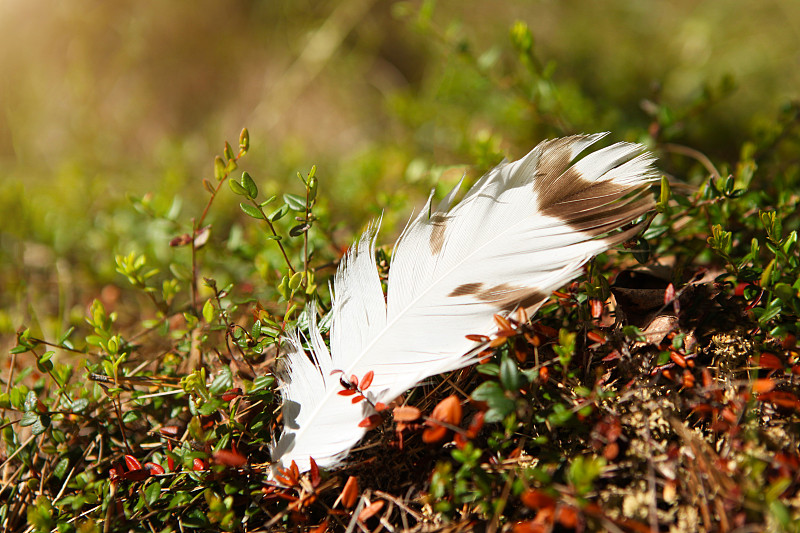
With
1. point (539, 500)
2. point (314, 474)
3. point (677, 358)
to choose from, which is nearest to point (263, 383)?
point (314, 474)

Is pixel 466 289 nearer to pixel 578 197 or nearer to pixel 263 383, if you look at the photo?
pixel 578 197

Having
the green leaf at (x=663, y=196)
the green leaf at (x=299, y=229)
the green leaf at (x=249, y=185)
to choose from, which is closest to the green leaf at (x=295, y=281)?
the green leaf at (x=299, y=229)

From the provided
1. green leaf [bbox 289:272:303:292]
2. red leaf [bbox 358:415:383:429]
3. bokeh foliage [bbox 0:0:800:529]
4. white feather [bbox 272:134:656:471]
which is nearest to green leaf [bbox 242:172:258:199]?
bokeh foliage [bbox 0:0:800:529]

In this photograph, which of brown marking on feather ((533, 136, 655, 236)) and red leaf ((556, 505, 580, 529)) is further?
brown marking on feather ((533, 136, 655, 236))

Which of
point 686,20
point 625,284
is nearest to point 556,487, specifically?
point 625,284

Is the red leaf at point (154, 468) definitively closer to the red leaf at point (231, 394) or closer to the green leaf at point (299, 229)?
the red leaf at point (231, 394)

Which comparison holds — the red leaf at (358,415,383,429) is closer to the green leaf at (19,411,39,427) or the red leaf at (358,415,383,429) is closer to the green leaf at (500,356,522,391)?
the green leaf at (500,356,522,391)
